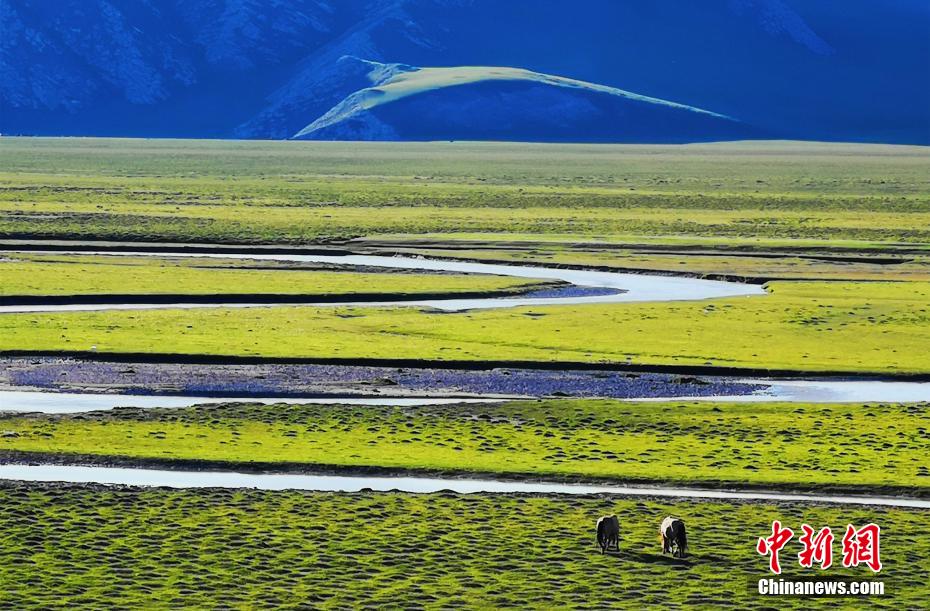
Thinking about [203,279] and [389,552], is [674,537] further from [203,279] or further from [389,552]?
[203,279]

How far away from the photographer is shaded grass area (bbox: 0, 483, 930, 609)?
25031 millimetres

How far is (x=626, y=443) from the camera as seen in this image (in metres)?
38.0

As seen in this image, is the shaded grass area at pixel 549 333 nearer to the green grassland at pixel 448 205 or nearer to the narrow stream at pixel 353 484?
the narrow stream at pixel 353 484

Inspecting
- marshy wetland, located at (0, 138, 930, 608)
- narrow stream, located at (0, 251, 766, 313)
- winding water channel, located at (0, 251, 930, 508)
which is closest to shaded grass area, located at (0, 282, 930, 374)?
marshy wetland, located at (0, 138, 930, 608)

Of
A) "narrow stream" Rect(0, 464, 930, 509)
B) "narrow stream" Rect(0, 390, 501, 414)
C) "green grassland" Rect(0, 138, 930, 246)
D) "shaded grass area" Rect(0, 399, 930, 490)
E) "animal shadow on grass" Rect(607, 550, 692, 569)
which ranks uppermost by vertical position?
"green grassland" Rect(0, 138, 930, 246)

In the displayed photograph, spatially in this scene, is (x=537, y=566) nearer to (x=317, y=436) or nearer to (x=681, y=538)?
(x=681, y=538)

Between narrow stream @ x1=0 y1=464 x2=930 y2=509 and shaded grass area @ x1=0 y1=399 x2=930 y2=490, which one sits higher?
shaded grass area @ x1=0 y1=399 x2=930 y2=490

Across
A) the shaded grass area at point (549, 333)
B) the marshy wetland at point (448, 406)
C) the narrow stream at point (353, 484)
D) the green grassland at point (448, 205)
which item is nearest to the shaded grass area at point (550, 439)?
the marshy wetland at point (448, 406)

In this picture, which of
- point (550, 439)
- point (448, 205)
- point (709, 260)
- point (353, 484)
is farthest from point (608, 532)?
point (448, 205)

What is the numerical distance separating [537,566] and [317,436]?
12220 mm

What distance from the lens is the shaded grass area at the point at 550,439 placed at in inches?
1369

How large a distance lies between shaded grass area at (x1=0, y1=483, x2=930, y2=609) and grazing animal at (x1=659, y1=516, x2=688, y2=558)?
21cm

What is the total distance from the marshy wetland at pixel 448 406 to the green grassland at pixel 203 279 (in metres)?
0.31

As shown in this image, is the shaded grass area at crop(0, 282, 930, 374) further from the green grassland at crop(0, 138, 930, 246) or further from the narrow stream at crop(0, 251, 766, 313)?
the green grassland at crop(0, 138, 930, 246)
